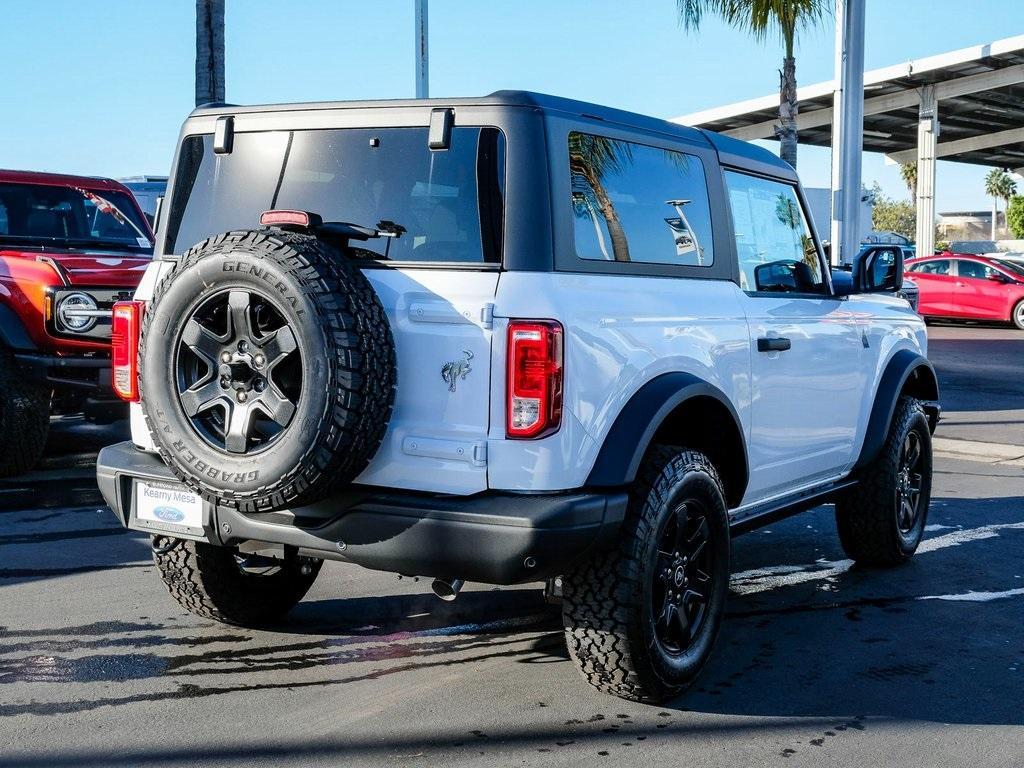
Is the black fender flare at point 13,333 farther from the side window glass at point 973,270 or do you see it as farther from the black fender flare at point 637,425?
the side window glass at point 973,270

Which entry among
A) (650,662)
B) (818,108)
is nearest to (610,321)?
(650,662)

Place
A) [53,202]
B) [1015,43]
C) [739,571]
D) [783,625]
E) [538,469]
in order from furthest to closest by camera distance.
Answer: [1015,43]
[53,202]
[739,571]
[783,625]
[538,469]

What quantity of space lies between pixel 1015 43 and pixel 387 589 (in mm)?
31253

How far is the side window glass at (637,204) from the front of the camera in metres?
4.18

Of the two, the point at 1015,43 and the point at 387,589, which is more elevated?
the point at 1015,43

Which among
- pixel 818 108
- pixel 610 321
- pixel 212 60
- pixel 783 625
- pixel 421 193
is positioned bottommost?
pixel 783 625

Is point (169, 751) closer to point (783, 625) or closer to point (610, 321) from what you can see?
point (610, 321)

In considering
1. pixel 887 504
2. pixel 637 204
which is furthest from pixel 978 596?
pixel 637 204

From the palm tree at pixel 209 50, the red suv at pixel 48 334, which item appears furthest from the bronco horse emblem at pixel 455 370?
the palm tree at pixel 209 50

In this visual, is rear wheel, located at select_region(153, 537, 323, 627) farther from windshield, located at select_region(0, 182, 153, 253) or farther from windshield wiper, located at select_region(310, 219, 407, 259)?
windshield, located at select_region(0, 182, 153, 253)

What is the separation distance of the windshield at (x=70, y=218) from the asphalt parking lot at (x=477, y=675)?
3.60 m

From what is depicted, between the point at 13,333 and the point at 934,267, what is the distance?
21.1 metres

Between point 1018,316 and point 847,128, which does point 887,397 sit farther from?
point 1018,316

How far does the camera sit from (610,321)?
403 cm
